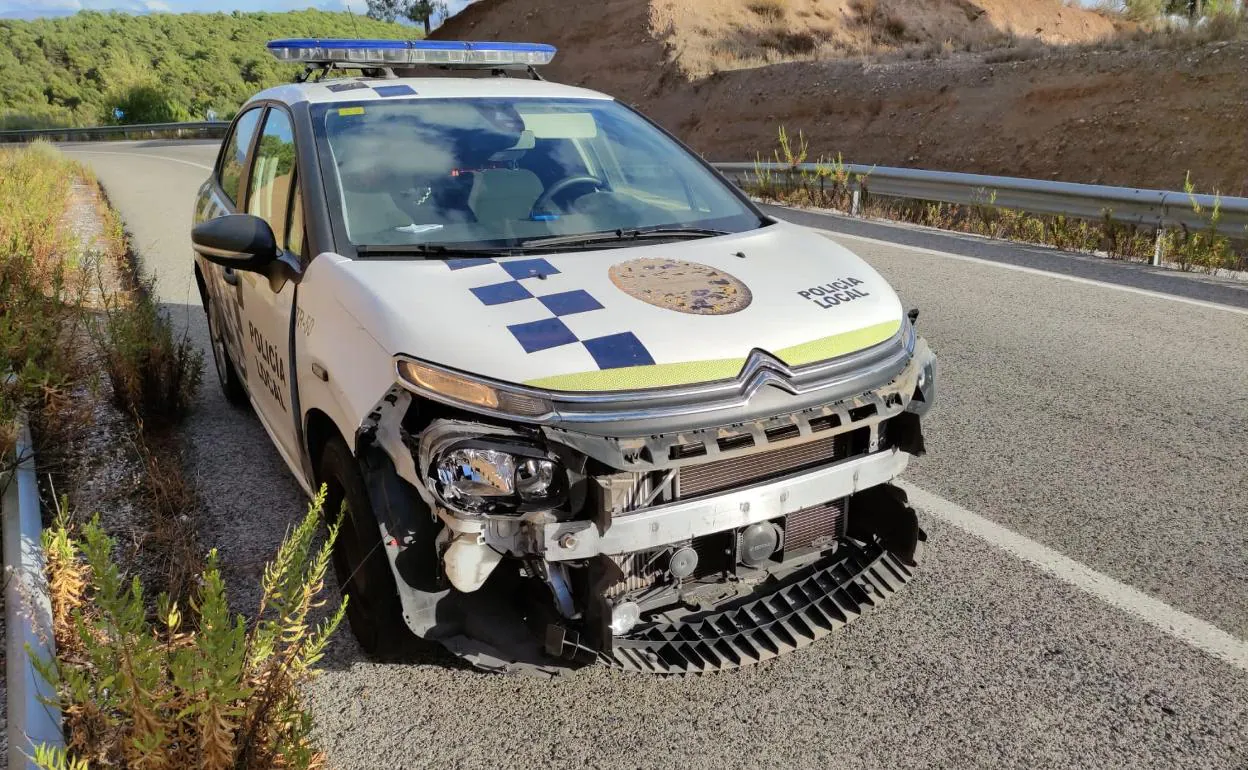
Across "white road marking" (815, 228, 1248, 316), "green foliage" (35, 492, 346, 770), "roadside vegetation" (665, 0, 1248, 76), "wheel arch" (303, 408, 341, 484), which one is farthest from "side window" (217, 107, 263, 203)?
"roadside vegetation" (665, 0, 1248, 76)

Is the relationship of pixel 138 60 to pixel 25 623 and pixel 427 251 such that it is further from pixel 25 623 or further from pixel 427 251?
pixel 25 623

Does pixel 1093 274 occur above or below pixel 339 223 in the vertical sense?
below

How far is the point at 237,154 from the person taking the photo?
479 cm

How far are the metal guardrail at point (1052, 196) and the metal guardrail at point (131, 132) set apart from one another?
3336cm

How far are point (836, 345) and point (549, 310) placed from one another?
2.69ft

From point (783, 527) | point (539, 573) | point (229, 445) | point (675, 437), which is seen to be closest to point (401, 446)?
point (539, 573)

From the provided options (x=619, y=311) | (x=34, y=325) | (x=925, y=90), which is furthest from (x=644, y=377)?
(x=925, y=90)

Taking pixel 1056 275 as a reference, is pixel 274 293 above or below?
above

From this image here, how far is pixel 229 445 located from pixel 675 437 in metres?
3.19

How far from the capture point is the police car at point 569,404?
2.35m

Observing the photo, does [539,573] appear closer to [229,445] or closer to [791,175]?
[229,445]

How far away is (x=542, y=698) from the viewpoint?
2758mm

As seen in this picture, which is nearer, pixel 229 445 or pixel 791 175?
pixel 229 445

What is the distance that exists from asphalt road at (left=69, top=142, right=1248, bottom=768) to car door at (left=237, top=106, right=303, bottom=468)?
494 millimetres
